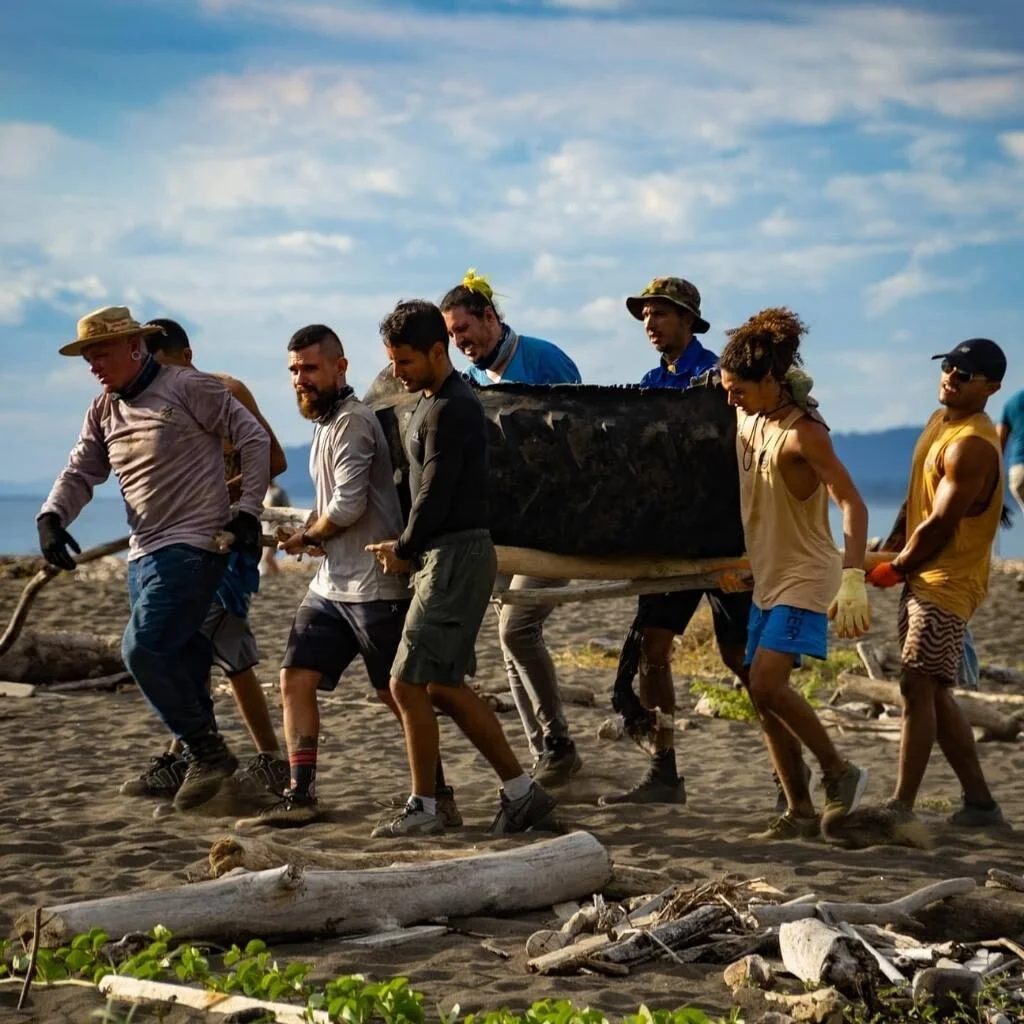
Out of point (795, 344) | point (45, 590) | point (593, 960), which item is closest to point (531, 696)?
point (795, 344)

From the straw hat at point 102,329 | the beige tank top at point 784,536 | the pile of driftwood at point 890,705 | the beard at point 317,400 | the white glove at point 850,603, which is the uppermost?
the straw hat at point 102,329

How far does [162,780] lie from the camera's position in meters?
7.32

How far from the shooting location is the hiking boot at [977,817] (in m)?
6.66

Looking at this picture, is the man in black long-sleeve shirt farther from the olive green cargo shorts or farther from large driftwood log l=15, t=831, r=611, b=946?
large driftwood log l=15, t=831, r=611, b=946

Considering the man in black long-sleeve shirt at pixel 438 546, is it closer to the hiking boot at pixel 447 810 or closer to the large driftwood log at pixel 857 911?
the hiking boot at pixel 447 810

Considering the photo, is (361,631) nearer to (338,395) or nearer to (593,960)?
(338,395)

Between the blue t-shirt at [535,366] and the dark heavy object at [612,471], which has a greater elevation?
the blue t-shirt at [535,366]

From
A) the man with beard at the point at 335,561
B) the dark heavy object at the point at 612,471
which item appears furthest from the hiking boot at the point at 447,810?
the dark heavy object at the point at 612,471

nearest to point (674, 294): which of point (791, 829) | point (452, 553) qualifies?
point (452, 553)

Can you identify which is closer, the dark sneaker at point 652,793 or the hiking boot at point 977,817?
the hiking boot at point 977,817

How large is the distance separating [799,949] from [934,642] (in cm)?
233

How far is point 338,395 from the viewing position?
6.55m

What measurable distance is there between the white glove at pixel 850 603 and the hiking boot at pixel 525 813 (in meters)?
1.31

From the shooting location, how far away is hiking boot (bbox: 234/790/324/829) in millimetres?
6500
